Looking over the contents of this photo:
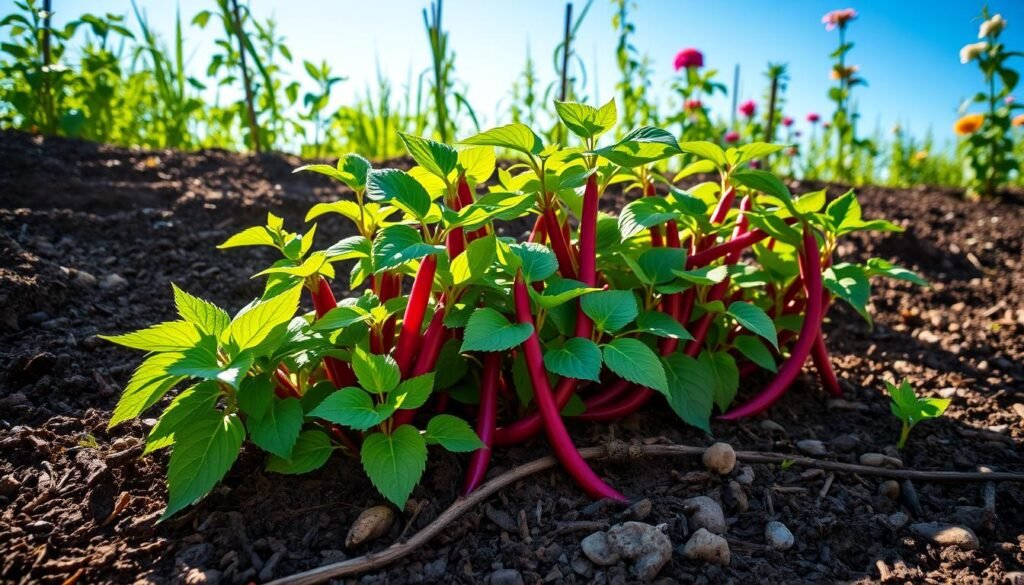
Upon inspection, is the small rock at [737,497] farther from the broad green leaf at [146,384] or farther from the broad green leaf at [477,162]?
the broad green leaf at [146,384]

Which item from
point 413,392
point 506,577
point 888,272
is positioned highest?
point 888,272

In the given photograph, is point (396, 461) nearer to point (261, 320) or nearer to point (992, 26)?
point (261, 320)

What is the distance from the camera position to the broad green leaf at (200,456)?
1.08 meters

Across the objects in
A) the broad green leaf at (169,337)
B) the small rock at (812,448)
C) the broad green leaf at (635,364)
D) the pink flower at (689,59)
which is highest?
the pink flower at (689,59)

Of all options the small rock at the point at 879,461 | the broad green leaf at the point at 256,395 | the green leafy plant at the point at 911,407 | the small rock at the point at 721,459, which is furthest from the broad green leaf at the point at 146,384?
the green leafy plant at the point at 911,407

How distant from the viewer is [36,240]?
240 cm

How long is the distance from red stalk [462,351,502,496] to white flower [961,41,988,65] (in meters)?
4.93

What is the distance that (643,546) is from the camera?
3.78ft

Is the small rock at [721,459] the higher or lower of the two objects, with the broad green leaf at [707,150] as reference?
lower

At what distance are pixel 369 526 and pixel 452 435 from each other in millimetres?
227

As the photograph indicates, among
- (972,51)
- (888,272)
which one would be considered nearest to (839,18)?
(972,51)

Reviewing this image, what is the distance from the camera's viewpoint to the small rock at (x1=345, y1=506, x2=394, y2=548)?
115 cm

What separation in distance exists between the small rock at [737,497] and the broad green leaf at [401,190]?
0.90 meters

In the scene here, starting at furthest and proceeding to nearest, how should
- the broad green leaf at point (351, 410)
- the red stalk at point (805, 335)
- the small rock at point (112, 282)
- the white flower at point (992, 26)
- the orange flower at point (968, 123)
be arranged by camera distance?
the orange flower at point (968, 123)
the white flower at point (992, 26)
the small rock at point (112, 282)
the red stalk at point (805, 335)
the broad green leaf at point (351, 410)
